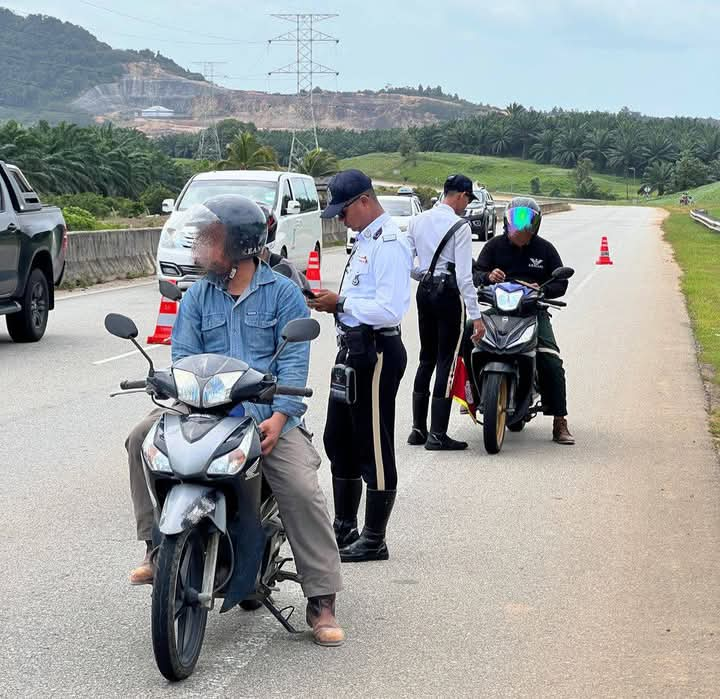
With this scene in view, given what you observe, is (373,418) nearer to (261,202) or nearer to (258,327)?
(258,327)

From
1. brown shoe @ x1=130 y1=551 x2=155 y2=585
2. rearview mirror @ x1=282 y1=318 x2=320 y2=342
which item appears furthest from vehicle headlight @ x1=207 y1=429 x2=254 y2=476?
brown shoe @ x1=130 y1=551 x2=155 y2=585

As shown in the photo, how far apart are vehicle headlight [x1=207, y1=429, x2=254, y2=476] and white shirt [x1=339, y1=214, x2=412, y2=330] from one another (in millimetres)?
1735

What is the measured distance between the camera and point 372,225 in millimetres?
6324

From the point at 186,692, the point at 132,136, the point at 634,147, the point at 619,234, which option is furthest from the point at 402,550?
the point at 634,147

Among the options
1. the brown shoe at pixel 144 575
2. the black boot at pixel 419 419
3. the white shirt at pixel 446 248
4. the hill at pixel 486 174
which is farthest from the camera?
the hill at pixel 486 174

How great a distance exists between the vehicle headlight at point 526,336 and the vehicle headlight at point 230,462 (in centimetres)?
502

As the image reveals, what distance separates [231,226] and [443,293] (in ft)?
14.3

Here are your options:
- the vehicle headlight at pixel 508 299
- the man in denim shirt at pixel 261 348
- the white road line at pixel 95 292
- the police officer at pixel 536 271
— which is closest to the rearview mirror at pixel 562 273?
the police officer at pixel 536 271

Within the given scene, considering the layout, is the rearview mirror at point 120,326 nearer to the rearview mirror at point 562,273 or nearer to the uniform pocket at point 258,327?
the uniform pocket at point 258,327

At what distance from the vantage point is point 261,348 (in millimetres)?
5215

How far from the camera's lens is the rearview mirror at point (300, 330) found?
16.0 ft


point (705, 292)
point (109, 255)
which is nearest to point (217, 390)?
point (109, 255)

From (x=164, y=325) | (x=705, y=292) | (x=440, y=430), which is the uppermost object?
(x=440, y=430)

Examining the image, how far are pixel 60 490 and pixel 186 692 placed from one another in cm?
348
